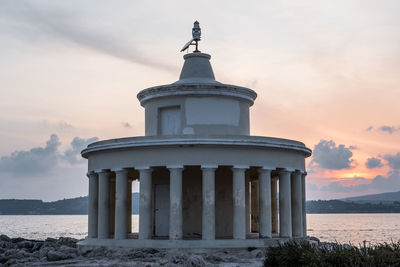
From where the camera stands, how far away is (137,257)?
2666 centimetres

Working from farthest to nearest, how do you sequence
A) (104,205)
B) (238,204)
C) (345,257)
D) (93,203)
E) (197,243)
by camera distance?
(93,203), (104,205), (238,204), (197,243), (345,257)

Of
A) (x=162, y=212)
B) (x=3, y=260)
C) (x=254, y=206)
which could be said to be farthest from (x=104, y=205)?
(x=254, y=206)

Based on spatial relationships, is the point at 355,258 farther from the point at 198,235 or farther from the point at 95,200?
the point at 95,200

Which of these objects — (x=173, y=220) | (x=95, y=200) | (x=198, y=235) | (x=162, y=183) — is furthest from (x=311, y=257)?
(x=95, y=200)

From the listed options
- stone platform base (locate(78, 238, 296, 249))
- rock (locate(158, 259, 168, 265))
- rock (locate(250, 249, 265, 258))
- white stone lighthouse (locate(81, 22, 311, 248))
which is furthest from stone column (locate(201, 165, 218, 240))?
rock (locate(158, 259, 168, 265))

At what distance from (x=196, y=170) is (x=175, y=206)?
379 cm

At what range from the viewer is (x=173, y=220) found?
28.2 metres

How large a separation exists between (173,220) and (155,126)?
647cm

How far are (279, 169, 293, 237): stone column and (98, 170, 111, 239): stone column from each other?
939 centimetres

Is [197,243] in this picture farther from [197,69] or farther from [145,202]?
[197,69]

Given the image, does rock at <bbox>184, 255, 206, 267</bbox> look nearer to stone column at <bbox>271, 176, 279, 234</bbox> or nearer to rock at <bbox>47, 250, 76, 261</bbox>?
rock at <bbox>47, 250, 76, 261</bbox>

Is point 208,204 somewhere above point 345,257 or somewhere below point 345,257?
above

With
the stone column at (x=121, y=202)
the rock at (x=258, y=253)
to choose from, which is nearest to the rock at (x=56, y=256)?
the stone column at (x=121, y=202)

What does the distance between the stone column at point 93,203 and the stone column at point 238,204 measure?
28.7ft
